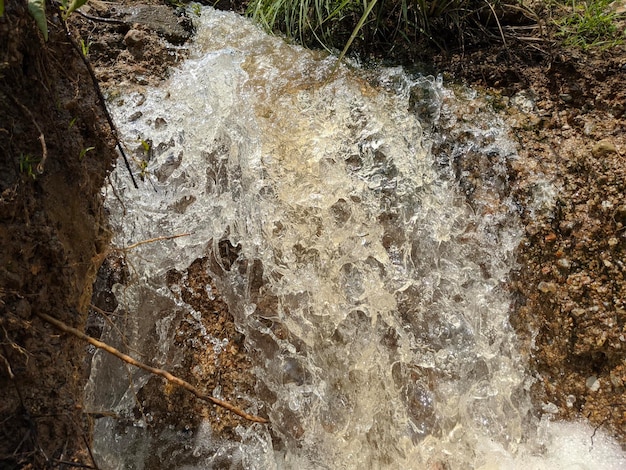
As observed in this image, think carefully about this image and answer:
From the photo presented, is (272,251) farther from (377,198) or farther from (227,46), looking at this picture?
(227,46)

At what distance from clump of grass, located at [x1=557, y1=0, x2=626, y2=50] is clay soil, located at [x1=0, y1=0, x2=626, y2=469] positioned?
62 millimetres

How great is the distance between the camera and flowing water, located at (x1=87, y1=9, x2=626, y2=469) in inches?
88.0

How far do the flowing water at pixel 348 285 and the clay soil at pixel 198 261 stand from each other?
3.8 inches

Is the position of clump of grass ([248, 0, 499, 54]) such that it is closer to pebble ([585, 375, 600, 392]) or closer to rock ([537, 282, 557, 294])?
rock ([537, 282, 557, 294])

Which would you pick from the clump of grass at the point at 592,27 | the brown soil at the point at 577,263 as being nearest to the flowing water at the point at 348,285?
the brown soil at the point at 577,263

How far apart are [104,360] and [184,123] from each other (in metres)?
1.13

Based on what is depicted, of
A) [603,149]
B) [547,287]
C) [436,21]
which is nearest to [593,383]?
[547,287]

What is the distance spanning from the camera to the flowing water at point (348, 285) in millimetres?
2234

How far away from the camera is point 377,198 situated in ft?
7.96

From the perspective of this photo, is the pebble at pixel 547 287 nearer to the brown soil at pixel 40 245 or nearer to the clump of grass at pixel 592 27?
the clump of grass at pixel 592 27

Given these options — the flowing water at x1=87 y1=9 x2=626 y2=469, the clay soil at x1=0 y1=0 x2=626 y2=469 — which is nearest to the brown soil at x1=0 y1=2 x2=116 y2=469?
the clay soil at x1=0 y1=0 x2=626 y2=469

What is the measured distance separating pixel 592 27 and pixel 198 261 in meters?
2.23

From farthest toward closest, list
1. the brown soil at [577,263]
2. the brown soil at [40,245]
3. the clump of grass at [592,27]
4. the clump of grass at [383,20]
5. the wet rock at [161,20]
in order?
1. the wet rock at [161,20]
2. the clump of grass at [383,20]
3. the clump of grass at [592,27]
4. the brown soil at [577,263]
5. the brown soil at [40,245]

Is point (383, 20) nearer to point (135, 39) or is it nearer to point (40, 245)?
point (135, 39)
